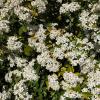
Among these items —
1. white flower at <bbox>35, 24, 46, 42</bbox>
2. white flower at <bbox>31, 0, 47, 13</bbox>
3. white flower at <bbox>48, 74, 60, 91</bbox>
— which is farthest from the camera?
white flower at <bbox>31, 0, 47, 13</bbox>

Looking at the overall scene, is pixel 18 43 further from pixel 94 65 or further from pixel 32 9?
pixel 94 65

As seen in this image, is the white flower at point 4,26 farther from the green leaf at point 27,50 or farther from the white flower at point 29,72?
the white flower at point 29,72

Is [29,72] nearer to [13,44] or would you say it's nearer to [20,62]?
[20,62]

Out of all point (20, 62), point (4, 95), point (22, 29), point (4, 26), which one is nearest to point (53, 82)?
point (20, 62)

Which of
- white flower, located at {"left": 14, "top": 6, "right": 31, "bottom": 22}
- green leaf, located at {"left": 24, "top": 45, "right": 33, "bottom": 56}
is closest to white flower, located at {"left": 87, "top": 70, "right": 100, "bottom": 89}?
green leaf, located at {"left": 24, "top": 45, "right": 33, "bottom": 56}

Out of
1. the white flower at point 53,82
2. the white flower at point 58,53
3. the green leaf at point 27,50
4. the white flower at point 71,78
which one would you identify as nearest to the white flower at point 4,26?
the green leaf at point 27,50

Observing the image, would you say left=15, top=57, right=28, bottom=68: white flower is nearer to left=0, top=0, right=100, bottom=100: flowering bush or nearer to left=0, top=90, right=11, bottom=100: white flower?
left=0, top=0, right=100, bottom=100: flowering bush

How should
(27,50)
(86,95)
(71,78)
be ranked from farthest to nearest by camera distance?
1. (27,50)
2. (71,78)
3. (86,95)

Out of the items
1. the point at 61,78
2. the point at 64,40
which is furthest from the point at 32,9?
the point at 61,78
